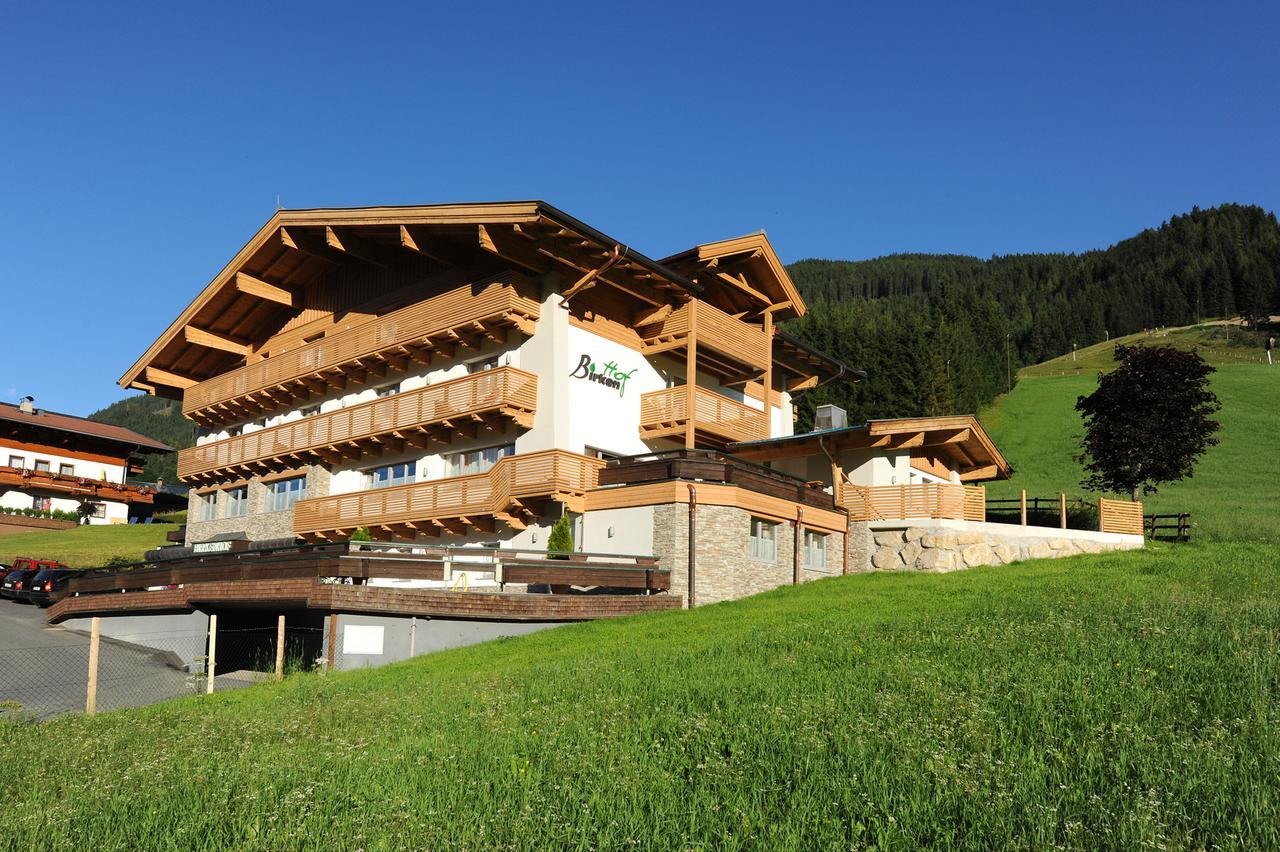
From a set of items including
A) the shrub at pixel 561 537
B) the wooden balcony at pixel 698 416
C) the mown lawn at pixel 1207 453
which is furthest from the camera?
the mown lawn at pixel 1207 453

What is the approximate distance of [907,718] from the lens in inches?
391

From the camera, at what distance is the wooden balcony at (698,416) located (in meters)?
30.8

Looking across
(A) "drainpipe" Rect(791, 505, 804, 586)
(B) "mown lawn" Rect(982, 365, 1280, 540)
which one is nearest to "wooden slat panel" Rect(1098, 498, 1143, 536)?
(B) "mown lawn" Rect(982, 365, 1280, 540)

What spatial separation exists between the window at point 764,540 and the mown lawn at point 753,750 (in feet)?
37.5

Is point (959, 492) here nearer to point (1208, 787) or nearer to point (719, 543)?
point (719, 543)

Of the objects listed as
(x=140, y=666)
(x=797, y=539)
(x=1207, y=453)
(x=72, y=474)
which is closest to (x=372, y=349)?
(x=140, y=666)

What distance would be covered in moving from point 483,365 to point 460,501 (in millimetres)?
4433

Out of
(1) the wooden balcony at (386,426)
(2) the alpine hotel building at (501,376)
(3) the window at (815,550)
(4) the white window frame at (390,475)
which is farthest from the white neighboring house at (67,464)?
(3) the window at (815,550)

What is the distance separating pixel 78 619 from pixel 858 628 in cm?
2496

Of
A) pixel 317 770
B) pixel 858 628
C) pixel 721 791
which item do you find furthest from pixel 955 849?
pixel 858 628

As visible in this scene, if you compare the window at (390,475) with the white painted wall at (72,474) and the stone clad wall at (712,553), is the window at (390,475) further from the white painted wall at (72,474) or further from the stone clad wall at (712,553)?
the white painted wall at (72,474)

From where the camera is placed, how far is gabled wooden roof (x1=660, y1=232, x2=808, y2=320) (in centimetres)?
3170

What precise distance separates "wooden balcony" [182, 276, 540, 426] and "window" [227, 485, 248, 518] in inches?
124

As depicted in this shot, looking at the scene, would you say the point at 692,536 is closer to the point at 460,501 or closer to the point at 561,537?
the point at 561,537
